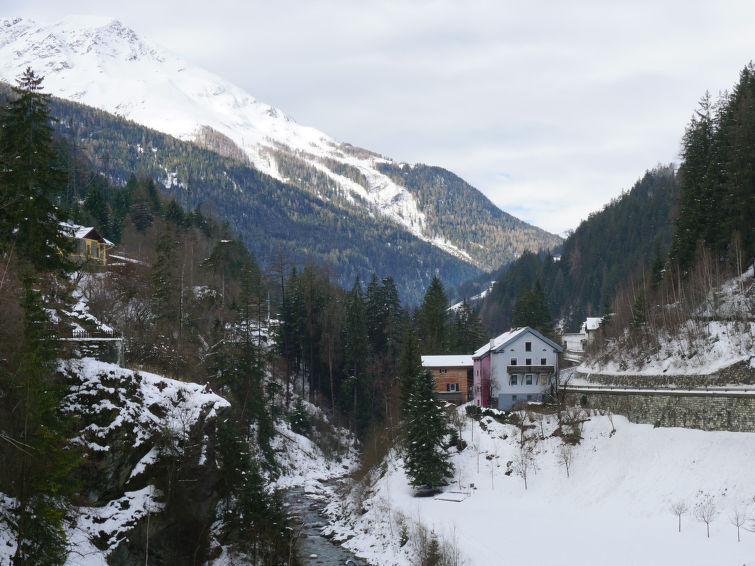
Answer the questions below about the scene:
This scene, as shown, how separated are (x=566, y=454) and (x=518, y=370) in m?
17.2

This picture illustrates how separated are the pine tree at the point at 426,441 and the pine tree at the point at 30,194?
28.1m

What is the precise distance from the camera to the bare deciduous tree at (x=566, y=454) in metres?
45.4

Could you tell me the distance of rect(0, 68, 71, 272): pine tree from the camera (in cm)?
3078

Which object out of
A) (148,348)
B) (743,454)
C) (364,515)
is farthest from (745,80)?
(148,348)

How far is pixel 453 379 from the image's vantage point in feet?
228

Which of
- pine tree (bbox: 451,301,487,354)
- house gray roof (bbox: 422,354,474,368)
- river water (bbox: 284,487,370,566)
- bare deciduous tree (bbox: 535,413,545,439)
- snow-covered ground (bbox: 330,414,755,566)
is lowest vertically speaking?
river water (bbox: 284,487,370,566)

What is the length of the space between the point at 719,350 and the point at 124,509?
3731cm

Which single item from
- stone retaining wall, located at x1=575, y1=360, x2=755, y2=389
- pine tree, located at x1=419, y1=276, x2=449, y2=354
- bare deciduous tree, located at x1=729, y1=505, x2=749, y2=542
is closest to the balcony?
stone retaining wall, located at x1=575, y1=360, x2=755, y2=389

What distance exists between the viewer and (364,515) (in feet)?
161

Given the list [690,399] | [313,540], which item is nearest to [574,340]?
[690,399]

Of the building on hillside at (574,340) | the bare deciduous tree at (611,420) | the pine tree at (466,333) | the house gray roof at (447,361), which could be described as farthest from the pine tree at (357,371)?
the building on hillside at (574,340)

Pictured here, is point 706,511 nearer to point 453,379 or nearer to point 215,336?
point 453,379

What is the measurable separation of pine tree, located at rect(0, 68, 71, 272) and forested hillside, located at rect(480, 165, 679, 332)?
126090 millimetres

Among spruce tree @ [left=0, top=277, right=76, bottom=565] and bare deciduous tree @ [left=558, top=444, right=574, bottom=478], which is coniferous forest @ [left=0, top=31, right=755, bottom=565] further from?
bare deciduous tree @ [left=558, top=444, right=574, bottom=478]
